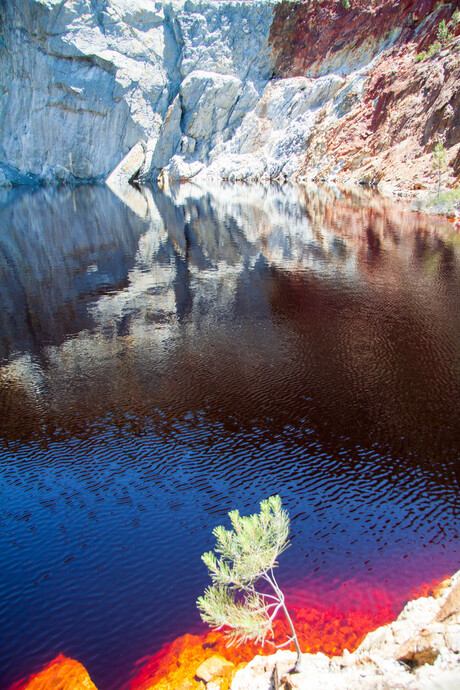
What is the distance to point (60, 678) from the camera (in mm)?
7125

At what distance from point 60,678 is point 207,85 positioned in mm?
106409

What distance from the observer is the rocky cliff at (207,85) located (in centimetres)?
7175

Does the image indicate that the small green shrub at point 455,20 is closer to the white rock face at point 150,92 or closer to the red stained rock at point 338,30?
the red stained rock at point 338,30

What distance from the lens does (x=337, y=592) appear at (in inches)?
325

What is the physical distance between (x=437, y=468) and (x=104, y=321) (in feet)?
50.9

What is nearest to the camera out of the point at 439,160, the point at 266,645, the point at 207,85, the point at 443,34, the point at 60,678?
the point at 60,678

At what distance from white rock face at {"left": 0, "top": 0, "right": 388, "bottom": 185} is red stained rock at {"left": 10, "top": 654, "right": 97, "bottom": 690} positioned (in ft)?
283

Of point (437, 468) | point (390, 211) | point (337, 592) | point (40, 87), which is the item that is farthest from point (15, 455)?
point (40, 87)

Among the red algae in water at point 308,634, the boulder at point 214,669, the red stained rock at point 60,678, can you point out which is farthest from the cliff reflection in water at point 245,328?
the red stained rock at point 60,678

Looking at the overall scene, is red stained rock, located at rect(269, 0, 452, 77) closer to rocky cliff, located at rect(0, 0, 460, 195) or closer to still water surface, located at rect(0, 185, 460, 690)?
rocky cliff, located at rect(0, 0, 460, 195)

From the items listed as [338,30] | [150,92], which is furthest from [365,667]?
[150,92]

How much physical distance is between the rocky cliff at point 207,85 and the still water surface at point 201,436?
48507 mm

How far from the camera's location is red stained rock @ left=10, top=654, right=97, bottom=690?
6.98 metres

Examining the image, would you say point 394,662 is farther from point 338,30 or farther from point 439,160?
point 338,30
